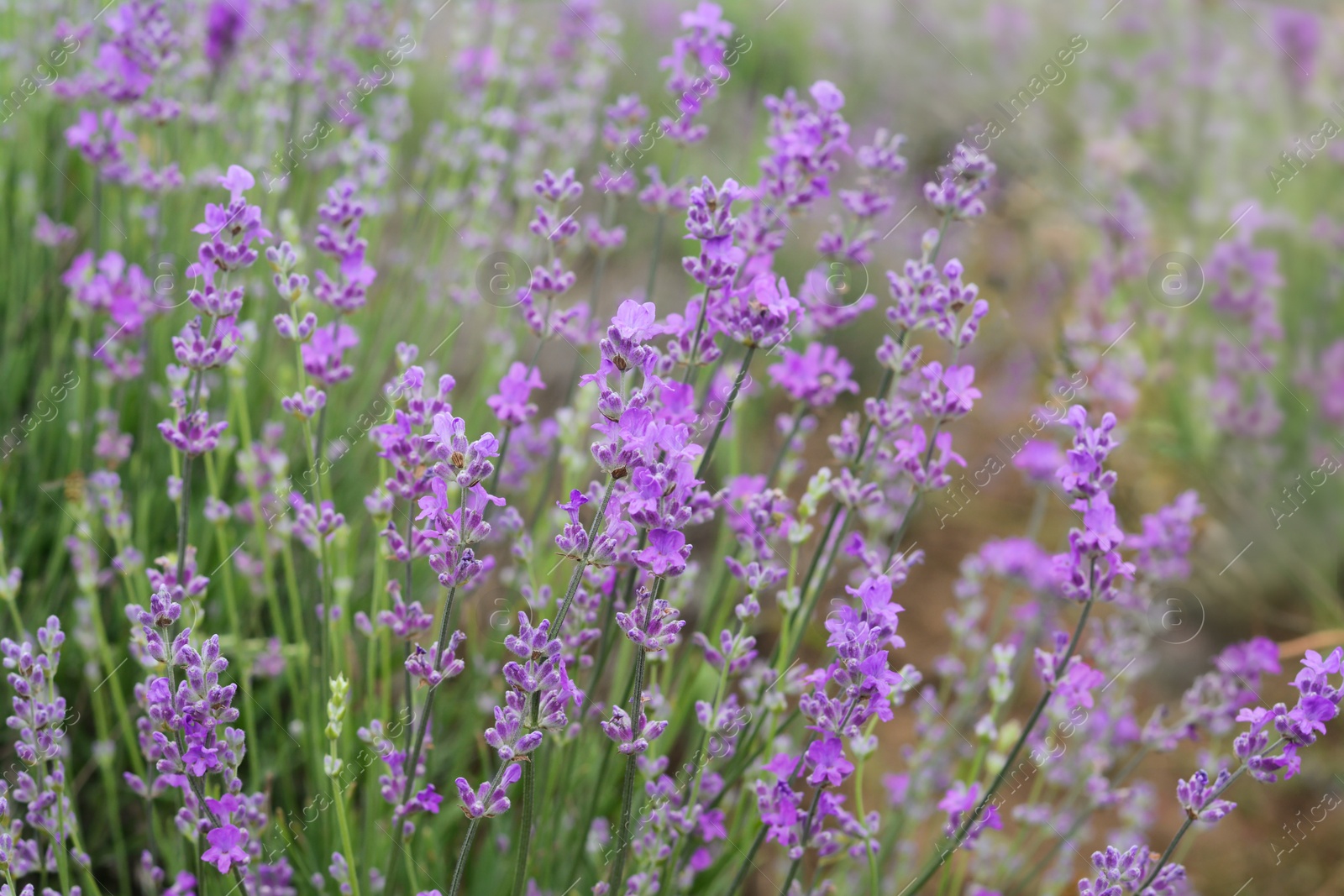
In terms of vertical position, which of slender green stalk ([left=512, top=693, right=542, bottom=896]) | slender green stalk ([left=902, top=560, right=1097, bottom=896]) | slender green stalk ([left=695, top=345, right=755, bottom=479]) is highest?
slender green stalk ([left=695, top=345, right=755, bottom=479])

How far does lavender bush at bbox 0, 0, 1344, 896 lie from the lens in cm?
133

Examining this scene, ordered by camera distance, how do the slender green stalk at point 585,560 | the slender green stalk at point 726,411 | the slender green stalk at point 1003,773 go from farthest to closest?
the slender green stalk at point 1003,773
the slender green stalk at point 726,411
the slender green stalk at point 585,560

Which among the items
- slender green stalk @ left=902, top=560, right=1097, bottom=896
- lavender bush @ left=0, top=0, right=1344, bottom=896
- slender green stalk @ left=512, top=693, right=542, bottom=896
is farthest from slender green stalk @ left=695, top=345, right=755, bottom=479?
slender green stalk @ left=902, top=560, right=1097, bottom=896

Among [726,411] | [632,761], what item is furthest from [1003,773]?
[726,411]

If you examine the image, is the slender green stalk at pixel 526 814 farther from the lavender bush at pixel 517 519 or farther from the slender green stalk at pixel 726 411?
the slender green stalk at pixel 726 411

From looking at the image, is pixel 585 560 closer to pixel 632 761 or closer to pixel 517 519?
pixel 632 761

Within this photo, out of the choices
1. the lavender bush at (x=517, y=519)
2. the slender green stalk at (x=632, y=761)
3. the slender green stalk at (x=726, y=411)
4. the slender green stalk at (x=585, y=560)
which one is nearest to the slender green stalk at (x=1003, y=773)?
the lavender bush at (x=517, y=519)

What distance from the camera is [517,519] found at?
1592mm

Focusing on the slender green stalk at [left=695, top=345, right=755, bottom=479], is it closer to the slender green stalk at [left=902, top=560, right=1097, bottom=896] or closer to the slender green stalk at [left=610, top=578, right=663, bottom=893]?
the slender green stalk at [left=610, top=578, right=663, bottom=893]

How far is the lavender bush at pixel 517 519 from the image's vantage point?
1334mm

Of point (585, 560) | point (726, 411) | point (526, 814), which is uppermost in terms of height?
point (726, 411)

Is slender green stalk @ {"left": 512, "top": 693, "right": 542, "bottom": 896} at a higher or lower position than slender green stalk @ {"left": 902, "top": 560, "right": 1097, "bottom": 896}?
lower

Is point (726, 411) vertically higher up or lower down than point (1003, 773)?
higher up

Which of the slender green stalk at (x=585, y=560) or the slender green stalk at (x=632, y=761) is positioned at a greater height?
the slender green stalk at (x=585, y=560)
